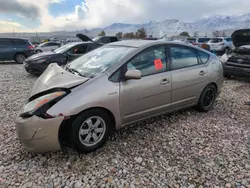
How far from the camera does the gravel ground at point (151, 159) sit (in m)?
2.31

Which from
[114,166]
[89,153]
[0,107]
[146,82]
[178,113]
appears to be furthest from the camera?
[0,107]

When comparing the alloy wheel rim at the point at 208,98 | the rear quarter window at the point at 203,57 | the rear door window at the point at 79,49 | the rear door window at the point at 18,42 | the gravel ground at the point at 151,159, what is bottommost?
the gravel ground at the point at 151,159

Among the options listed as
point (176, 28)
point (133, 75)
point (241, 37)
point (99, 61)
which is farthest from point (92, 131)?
point (176, 28)

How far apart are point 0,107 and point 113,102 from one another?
3.02 metres

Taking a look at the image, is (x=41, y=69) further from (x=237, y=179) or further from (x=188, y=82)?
(x=237, y=179)

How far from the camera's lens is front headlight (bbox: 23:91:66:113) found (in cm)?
246

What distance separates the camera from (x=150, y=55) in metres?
3.26

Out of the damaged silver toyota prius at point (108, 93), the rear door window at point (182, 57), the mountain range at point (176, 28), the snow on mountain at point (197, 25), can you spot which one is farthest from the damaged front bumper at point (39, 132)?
the snow on mountain at point (197, 25)

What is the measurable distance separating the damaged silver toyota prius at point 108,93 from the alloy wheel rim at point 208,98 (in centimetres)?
17

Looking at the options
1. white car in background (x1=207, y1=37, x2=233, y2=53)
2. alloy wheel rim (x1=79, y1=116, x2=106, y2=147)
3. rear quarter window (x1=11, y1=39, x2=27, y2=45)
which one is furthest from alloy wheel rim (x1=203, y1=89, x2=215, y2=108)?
white car in background (x1=207, y1=37, x2=233, y2=53)

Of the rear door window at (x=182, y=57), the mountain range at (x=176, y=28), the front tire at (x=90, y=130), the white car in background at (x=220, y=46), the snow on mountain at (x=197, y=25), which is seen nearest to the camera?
the front tire at (x=90, y=130)

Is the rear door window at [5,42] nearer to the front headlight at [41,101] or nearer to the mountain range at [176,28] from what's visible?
the front headlight at [41,101]

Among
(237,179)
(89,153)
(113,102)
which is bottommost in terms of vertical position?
(237,179)

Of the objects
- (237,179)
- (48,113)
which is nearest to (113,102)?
(48,113)
